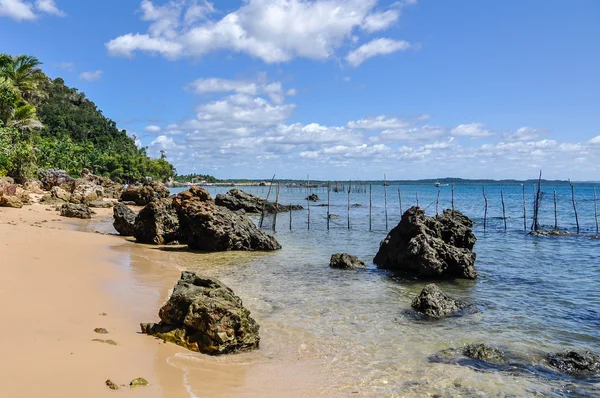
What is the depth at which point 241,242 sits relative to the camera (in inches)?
833

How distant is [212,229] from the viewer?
20219 mm

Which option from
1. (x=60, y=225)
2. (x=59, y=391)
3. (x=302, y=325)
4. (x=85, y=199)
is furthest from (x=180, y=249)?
(x=85, y=199)

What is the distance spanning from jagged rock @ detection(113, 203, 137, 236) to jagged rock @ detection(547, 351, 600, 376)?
19429 mm

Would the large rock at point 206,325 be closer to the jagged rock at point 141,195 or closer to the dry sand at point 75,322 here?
the dry sand at point 75,322

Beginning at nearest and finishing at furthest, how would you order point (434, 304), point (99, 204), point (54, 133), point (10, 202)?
point (434, 304), point (10, 202), point (99, 204), point (54, 133)

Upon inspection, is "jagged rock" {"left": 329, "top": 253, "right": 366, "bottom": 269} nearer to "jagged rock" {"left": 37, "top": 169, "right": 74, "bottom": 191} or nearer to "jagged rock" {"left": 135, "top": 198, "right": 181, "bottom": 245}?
"jagged rock" {"left": 135, "top": 198, "right": 181, "bottom": 245}

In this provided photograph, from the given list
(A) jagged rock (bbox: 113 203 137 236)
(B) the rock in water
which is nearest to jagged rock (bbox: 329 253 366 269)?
(B) the rock in water

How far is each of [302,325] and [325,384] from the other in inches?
127

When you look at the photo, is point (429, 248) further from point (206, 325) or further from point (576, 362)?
point (206, 325)

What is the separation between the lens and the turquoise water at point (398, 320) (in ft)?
23.1

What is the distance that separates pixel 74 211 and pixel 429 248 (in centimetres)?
2204

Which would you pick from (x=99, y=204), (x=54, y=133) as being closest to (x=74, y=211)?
(x=99, y=204)

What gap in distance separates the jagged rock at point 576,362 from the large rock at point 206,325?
5573 millimetres

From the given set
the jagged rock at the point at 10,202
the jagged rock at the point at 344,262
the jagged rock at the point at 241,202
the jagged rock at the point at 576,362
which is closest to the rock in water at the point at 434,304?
the jagged rock at the point at 576,362
